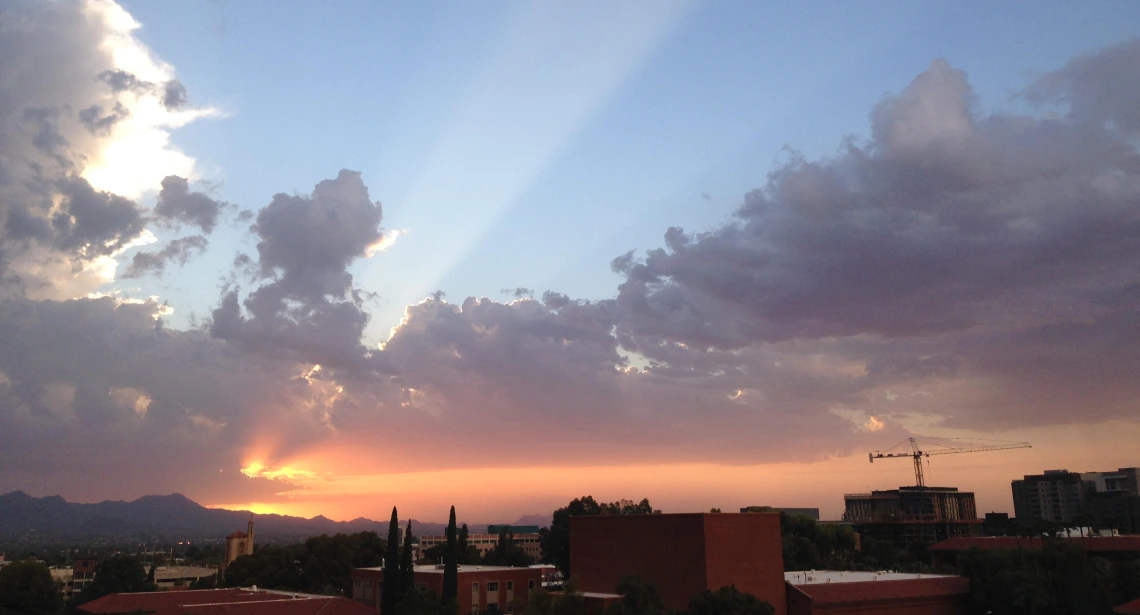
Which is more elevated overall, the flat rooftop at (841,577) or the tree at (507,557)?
the flat rooftop at (841,577)

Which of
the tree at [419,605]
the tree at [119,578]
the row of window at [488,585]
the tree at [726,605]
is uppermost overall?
the tree at [726,605]

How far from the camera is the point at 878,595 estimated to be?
55.6 meters

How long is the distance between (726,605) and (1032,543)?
58.2 meters

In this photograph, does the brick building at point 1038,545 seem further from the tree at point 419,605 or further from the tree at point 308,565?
the tree at point 308,565

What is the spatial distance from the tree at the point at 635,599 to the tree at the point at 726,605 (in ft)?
7.66

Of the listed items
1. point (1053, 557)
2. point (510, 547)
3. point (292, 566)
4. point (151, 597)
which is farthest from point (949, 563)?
point (151, 597)

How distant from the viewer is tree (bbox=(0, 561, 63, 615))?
72.9m

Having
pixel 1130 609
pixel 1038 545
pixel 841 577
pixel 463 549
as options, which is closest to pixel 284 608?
pixel 463 549

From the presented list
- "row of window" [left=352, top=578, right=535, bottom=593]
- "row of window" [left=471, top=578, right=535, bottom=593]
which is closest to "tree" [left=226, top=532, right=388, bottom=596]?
"row of window" [left=352, top=578, right=535, bottom=593]

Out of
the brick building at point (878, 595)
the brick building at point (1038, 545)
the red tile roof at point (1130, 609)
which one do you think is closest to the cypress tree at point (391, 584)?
the brick building at point (878, 595)

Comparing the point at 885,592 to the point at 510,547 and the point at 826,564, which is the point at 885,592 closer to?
the point at 826,564

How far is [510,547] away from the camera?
105688 millimetres

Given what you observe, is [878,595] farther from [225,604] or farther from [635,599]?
[225,604]

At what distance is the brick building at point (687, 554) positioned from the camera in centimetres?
5088
